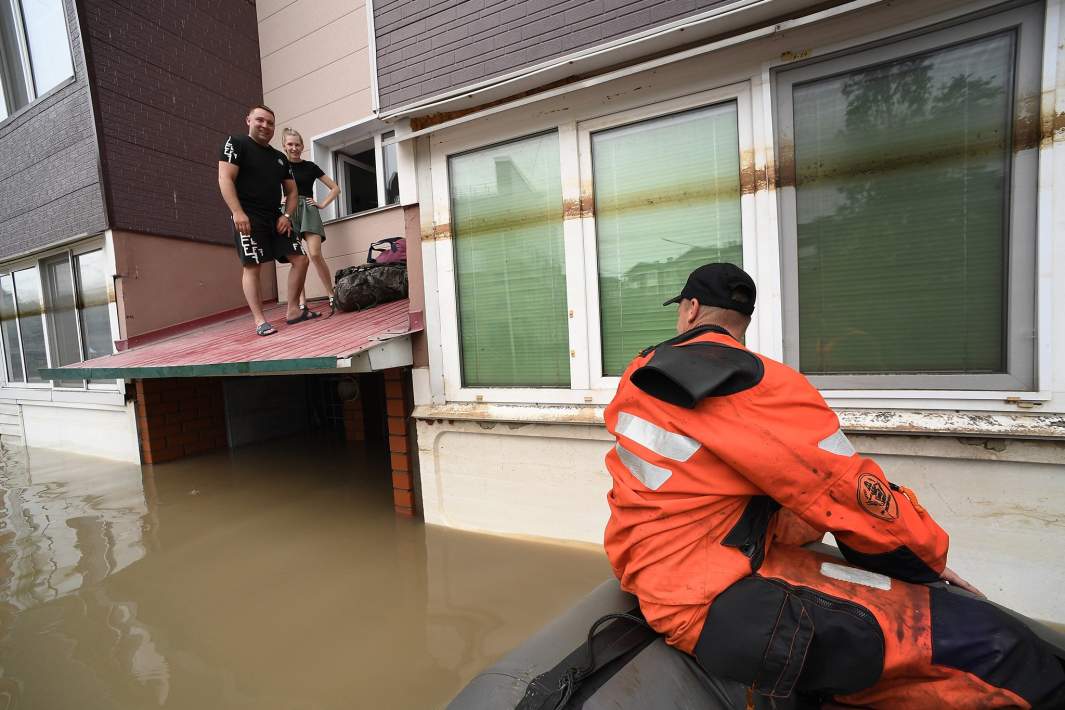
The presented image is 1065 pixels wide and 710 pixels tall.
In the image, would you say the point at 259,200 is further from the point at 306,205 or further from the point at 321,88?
the point at 321,88

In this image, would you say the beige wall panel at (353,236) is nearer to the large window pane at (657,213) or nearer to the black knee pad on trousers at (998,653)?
the large window pane at (657,213)

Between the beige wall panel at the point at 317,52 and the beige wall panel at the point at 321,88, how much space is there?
46 mm

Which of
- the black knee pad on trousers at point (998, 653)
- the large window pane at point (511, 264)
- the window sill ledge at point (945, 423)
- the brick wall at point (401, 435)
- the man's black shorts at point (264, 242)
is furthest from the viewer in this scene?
the man's black shorts at point (264, 242)

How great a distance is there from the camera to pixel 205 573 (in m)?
3.50

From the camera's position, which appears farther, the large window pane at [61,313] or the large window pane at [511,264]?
the large window pane at [61,313]

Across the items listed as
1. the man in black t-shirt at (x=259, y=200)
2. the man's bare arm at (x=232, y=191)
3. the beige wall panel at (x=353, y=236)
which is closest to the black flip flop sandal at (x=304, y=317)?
the man in black t-shirt at (x=259, y=200)

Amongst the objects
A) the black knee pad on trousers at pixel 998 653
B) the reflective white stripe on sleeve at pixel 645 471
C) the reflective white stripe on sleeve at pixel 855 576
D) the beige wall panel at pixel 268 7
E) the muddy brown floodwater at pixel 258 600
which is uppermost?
the beige wall panel at pixel 268 7

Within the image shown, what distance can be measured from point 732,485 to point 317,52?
7498 mm

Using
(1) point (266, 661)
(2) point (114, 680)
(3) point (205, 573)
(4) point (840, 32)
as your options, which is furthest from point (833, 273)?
(3) point (205, 573)

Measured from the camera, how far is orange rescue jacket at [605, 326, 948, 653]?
1.28 metres

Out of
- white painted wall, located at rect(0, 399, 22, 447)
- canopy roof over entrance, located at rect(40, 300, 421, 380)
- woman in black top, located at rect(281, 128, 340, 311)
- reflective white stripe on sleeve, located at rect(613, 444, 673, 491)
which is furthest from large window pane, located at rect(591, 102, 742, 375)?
white painted wall, located at rect(0, 399, 22, 447)

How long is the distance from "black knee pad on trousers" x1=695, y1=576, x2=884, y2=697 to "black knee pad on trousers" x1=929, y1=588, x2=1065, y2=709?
0.55ft

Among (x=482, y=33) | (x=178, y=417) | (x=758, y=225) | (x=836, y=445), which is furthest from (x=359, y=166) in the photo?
(x=836, y=445)

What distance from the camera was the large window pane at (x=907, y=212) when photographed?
2486 mm
